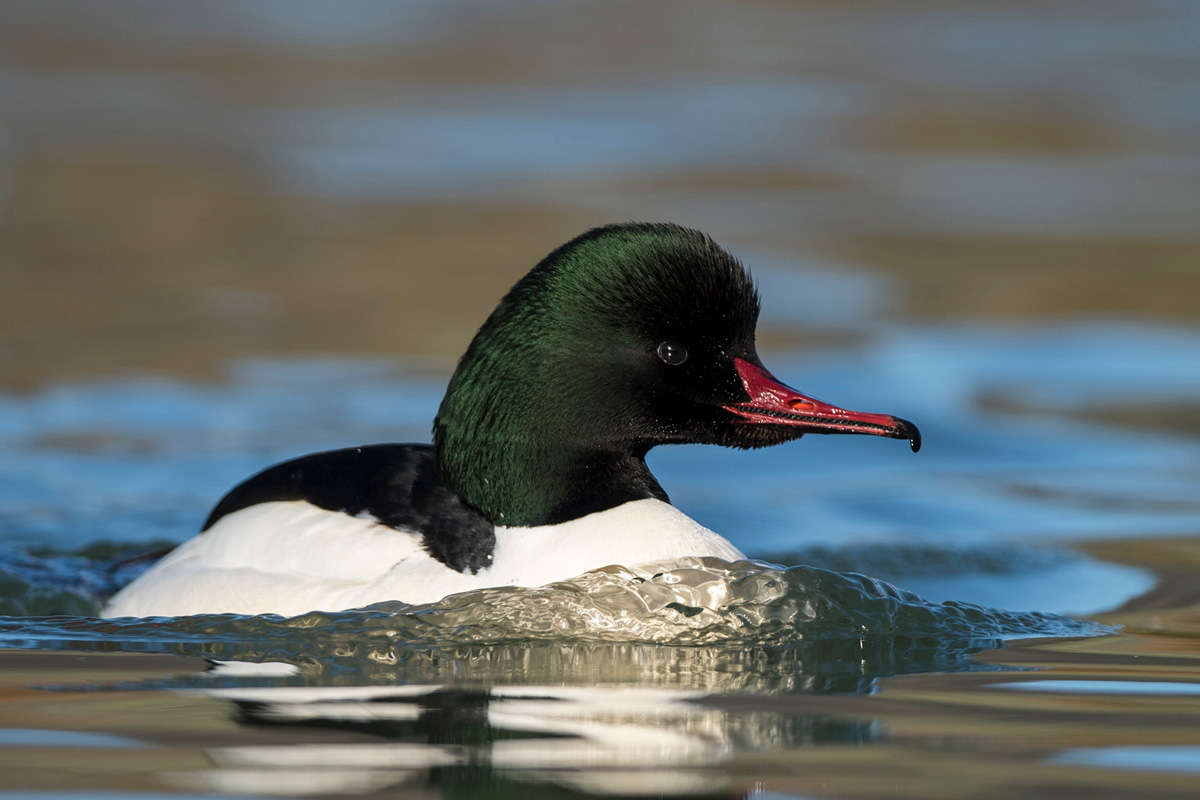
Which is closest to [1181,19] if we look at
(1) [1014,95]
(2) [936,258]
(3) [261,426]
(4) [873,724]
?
(1) [1014,95]

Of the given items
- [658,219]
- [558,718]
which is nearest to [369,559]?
[558,718]

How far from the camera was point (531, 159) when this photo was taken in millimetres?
15062

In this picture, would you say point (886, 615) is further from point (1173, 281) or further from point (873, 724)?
point (1173, 281)

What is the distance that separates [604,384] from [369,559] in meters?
0.90

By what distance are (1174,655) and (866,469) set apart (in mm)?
3814

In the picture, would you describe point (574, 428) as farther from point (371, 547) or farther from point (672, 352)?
point (371, 547)

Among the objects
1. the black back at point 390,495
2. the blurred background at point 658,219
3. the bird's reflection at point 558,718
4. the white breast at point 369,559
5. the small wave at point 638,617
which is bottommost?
the bird's reflection at point 558,718

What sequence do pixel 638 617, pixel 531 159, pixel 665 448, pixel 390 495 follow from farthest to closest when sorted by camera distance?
1. pixel 531 159
2. pixel 665 448
3. pixel 390 495
4. pixel 638 617

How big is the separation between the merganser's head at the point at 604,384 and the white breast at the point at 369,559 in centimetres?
12

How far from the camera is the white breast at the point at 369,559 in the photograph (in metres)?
5.03

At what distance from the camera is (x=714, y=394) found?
5.11m

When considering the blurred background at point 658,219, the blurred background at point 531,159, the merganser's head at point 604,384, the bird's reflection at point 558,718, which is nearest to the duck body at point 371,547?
the merganser's head at point 604,384

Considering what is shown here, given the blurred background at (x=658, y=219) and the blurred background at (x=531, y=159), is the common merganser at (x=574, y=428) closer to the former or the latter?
the blurred background at (x=658, y=219)

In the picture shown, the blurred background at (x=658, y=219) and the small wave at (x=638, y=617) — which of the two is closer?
the small wave at (x=638, y=617)
